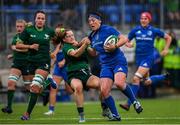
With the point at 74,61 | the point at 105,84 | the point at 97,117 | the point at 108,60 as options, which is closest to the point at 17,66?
the point at 97,117

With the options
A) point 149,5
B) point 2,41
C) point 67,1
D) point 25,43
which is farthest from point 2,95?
point 25,43

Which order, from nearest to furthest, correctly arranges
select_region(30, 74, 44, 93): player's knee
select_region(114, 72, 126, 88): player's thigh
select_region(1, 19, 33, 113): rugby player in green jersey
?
select_region(114, 72, 126, 88): player's thigh → select_region(30, 74, 44, 93): player's knee → select_region(1, 19, 33, 113): rugby player in green jersey

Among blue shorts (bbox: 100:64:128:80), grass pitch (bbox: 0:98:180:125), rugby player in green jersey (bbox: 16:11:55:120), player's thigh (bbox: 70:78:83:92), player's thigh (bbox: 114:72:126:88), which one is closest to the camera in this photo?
player's thigh (bbox: 70:78:83:92)

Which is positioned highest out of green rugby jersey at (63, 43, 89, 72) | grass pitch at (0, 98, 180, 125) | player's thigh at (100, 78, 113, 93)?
green rugby jersey at (63, 43, 89, 72)

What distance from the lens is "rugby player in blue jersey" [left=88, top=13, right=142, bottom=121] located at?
17109 mm

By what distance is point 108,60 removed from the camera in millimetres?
17375

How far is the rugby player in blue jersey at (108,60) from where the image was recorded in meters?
17.1

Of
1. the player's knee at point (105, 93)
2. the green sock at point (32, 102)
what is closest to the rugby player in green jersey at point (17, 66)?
the green sock at point (32, 102)

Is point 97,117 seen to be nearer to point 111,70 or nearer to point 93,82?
point 93,82

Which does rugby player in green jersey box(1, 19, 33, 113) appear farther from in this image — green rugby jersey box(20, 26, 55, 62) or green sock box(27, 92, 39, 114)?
green sock box(27, 92, 39, 114)

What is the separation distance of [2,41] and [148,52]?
835 cm

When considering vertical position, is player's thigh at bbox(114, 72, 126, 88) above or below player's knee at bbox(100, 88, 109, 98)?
above

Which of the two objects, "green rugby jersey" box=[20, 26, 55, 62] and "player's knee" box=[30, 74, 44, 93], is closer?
"player's knee" box=[30, 74, 44, 93]

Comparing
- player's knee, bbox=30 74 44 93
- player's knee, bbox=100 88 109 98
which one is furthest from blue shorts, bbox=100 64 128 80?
player's knee, bbox=30 74 44 93
